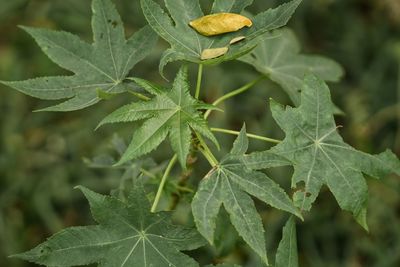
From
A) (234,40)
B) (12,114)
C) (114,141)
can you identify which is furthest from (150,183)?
(12,114)

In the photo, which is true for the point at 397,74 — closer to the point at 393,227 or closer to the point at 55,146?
the point at 393,227

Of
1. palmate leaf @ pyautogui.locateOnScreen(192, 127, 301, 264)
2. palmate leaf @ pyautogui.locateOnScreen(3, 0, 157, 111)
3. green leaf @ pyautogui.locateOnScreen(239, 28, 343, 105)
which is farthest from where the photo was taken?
green leaf @ pyautogui.locateOnScreen(239, 28, 343, 105)

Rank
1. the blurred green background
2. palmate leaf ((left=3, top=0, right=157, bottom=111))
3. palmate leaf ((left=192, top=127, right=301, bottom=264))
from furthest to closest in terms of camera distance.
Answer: the blurred green background
palmate leaf ((left=3, top=0, right=157, bottom=111))
palmate leaf ((left=192, top=127, right=301, bottom=264))

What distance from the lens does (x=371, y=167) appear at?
5.45ft

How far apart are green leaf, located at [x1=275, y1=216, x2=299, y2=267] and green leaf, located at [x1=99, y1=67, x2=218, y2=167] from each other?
335 mm

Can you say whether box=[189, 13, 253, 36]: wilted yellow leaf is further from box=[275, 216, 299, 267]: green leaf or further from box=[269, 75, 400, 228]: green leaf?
box=[275, 216, 299, 267]: green leaf

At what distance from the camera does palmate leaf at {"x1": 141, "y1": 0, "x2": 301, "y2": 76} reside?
161 centimetres

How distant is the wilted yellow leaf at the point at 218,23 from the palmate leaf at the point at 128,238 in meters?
0.49

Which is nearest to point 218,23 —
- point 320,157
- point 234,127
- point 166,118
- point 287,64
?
point 166,118

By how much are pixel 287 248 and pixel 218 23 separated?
0.65 metres

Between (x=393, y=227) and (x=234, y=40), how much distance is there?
2401mm

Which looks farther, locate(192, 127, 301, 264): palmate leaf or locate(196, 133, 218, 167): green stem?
locate(196, 133, 218, 167): green stem

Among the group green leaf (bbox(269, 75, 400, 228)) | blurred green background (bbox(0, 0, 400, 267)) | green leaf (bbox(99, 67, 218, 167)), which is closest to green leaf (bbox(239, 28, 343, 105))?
green leaf (bbox(269, 75, 400, 228))

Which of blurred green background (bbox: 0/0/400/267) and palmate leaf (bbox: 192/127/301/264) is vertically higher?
palmate leaf (bbox: 192/127/301/264)
